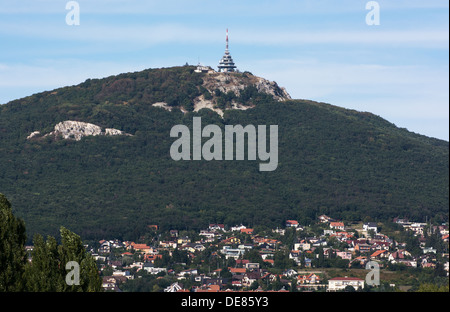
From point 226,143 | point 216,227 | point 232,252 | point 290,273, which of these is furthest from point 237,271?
point 226,143

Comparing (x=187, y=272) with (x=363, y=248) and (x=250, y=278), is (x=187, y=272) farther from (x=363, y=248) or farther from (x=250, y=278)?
(x=363, y=248)

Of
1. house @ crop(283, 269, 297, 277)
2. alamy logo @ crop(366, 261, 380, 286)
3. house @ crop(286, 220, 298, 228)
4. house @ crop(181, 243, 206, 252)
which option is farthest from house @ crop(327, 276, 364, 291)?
house @ crop(286, 220, 298, 228)

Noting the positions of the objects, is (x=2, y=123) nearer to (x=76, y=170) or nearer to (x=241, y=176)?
(x=76, y=170)

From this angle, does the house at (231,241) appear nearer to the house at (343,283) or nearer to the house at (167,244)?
the house at (167,244)

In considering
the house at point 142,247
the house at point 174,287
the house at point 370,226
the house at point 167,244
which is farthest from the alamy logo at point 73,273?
the house at point 370,226

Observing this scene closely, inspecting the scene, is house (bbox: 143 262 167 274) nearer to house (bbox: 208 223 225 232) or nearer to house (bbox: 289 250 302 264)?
house (bbox: 289 250 302 264)

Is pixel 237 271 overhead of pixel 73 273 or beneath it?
beneath

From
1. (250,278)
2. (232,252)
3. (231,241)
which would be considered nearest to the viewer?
(250,278)
